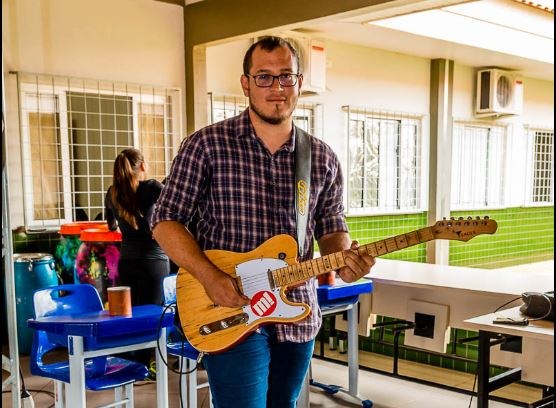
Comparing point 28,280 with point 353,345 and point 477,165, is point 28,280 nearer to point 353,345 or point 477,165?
point 353,345

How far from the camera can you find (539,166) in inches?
365

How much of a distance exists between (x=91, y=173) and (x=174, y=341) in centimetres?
206

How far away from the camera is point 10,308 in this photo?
244 centimetres

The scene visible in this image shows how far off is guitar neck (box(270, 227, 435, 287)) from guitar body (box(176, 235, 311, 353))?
0.07 ft

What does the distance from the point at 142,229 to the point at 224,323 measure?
224cm

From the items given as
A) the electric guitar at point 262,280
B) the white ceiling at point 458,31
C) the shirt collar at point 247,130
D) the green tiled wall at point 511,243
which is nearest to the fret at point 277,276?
the electric guitar at point 262,280

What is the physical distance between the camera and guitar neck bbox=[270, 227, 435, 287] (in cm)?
181

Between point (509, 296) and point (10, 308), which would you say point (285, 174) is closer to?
point (10, 308)

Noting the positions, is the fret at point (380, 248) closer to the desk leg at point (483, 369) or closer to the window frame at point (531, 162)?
the desk leg at point (483, 369)

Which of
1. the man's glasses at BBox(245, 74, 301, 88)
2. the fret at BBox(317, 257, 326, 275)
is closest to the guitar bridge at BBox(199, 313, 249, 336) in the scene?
the fret at BBox(317, 257, 326, 275)

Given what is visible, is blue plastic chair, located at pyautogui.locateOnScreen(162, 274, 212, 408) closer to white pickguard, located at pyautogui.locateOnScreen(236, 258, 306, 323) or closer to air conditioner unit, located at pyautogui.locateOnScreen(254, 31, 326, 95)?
white pickguard, located at pyautogui.locateOnScreen(236, 258, 306, 323)

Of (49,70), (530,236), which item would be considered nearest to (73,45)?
(49,70)

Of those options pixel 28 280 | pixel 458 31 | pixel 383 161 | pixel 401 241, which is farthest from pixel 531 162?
pixel 401 241

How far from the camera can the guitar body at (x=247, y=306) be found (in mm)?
1789
